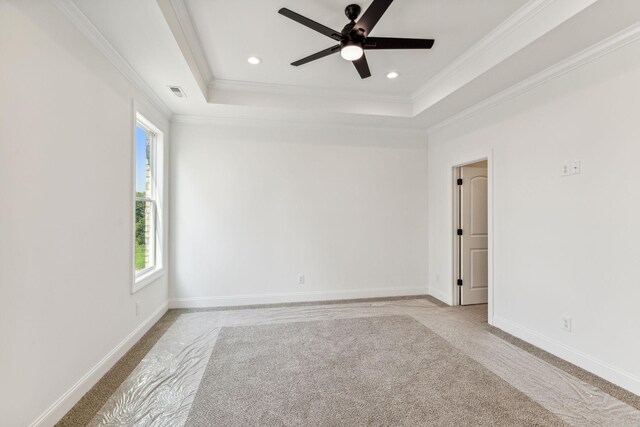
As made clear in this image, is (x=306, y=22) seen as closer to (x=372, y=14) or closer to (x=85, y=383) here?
(x=372, y=14)

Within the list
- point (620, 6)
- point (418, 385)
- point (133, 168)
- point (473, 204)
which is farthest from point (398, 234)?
point (133, 168)

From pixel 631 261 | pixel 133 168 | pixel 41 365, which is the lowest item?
pixel 41 365

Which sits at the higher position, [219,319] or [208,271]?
[208,271]

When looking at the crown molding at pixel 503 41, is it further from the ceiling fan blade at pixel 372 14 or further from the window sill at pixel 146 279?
the window sill at pixel 146 279

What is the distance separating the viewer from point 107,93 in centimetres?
238

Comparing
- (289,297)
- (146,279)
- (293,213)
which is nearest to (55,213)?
(146,279)

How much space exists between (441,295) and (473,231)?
1.04 metres

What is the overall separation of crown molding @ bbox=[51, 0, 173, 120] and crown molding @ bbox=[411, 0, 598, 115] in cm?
312

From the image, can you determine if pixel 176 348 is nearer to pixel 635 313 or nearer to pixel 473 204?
pixel 635 313

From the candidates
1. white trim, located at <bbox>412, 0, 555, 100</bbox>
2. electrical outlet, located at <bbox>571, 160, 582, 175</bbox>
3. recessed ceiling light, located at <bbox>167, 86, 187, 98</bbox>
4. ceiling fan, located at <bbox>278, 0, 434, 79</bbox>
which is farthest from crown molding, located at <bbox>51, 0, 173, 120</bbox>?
electrical outlet, located at <bbox>571, 160, 582, 175</bbox>

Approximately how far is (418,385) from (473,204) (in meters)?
2.79

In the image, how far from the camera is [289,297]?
13.9 feet

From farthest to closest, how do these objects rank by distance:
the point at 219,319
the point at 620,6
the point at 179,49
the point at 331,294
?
1. the point at 331,294
2. the point at 219,319
3. the point at 179,49
4. the point at 620,6

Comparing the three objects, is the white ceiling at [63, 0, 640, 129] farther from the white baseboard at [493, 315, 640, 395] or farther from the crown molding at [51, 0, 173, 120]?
the white baseboard at [493, 315, 640, 395]
